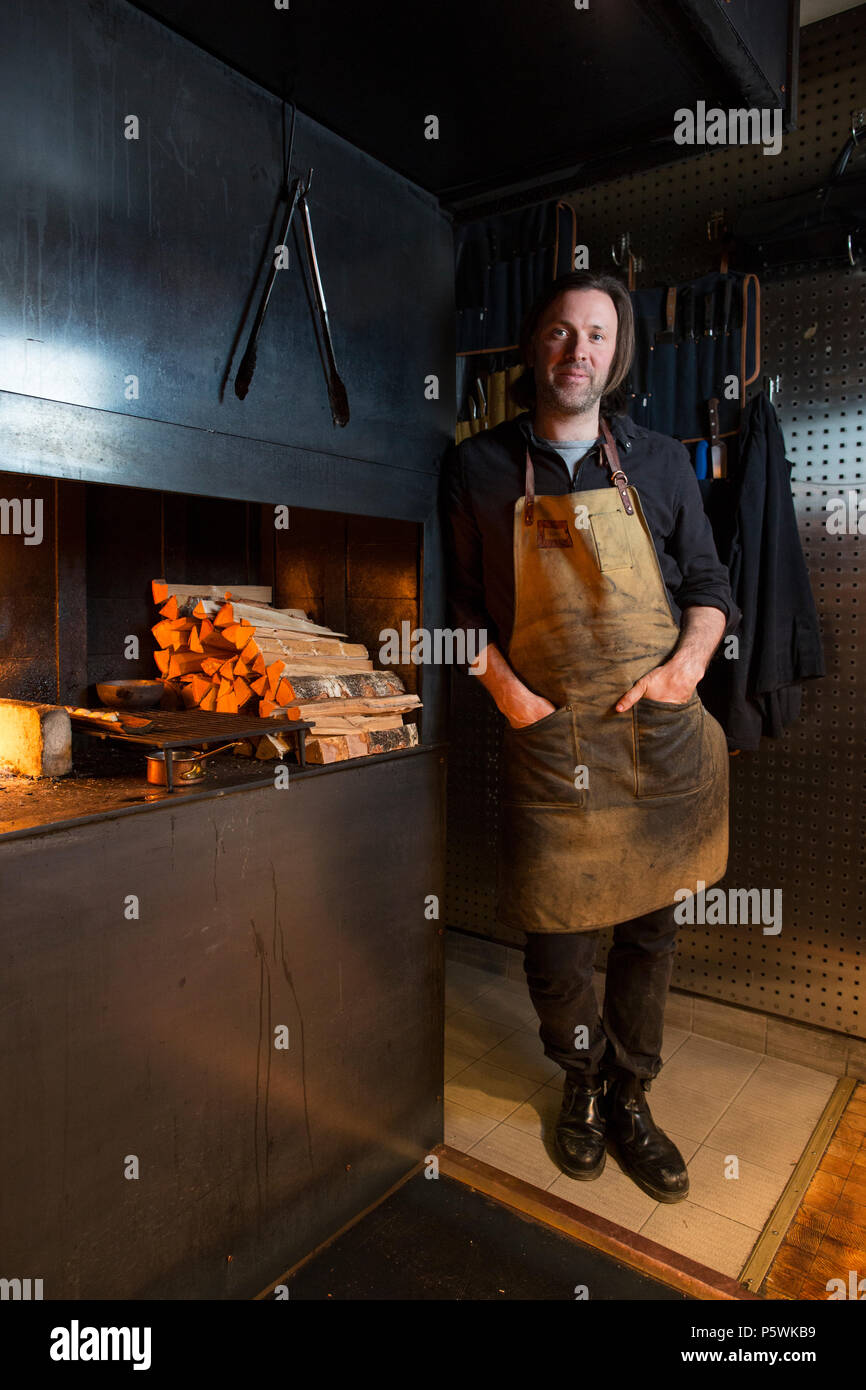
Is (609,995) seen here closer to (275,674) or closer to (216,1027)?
(216,1027)

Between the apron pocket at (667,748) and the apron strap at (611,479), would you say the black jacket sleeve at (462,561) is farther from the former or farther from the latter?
the apron pocket at (667,748)

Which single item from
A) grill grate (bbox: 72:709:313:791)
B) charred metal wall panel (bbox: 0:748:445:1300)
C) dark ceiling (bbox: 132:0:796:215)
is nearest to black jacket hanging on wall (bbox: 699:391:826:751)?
dark ceiling (bbox: 132:0:796:215)

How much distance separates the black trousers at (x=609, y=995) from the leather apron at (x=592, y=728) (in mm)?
136

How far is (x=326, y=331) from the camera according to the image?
1916mm

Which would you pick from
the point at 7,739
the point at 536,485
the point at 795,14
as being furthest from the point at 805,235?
the point at 7,739

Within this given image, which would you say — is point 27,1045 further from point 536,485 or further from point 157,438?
point 536,485

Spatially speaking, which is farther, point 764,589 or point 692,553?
point 764,589

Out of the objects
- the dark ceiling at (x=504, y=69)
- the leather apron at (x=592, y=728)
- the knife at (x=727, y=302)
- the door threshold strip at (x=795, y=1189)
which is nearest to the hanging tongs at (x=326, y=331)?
the dark ceiling at (x=504, y=69)

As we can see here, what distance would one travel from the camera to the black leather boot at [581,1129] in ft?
7.56

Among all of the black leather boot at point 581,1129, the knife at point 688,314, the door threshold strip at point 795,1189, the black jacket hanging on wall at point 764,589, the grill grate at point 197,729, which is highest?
the knife at point 688,314

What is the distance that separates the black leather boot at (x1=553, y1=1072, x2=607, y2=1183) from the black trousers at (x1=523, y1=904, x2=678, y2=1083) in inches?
2.1

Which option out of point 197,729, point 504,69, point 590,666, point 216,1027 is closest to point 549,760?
point 590,666

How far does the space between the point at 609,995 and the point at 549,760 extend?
2.63 feet

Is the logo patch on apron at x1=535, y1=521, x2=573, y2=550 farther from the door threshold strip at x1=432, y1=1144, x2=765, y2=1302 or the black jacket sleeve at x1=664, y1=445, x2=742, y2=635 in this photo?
the door threshold strip at x1=432, y1=1144, x2=765, y2=1302
